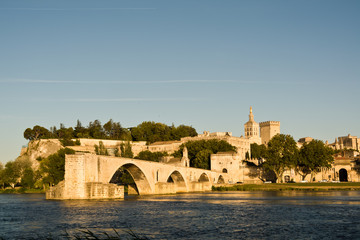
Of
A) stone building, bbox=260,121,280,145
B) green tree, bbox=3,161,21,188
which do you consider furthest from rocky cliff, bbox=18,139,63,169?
stone building, bbox=260,121,280,145

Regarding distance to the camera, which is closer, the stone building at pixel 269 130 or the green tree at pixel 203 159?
the green tree at pixel 203 159

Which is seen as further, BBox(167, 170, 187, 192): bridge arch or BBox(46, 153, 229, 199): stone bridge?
BBox(167, 170, 187, 192): bridge arch

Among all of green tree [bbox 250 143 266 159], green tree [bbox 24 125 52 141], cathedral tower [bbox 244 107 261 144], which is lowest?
green tree [bbox 250 143 266 159]

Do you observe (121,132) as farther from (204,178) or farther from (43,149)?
(204,178)

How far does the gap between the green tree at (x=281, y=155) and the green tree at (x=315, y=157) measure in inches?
94.8

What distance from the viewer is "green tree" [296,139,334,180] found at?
107688 millimetres

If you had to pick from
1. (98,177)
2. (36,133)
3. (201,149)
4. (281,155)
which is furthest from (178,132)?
(98,177)

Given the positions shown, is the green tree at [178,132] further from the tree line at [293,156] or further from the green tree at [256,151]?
the tree line at [293,156]

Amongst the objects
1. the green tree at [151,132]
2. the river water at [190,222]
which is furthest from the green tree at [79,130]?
the river water at [190,222]

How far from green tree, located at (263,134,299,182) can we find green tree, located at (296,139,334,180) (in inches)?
94.8

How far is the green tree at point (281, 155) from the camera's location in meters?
108

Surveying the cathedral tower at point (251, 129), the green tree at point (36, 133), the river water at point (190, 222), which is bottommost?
the river water at point (190, 222)

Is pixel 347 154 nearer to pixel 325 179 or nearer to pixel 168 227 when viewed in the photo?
pixel 325 179

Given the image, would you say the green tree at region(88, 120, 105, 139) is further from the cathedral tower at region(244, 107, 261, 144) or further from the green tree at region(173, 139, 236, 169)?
the cathedral tower at region(244, 107, 261, 144)
